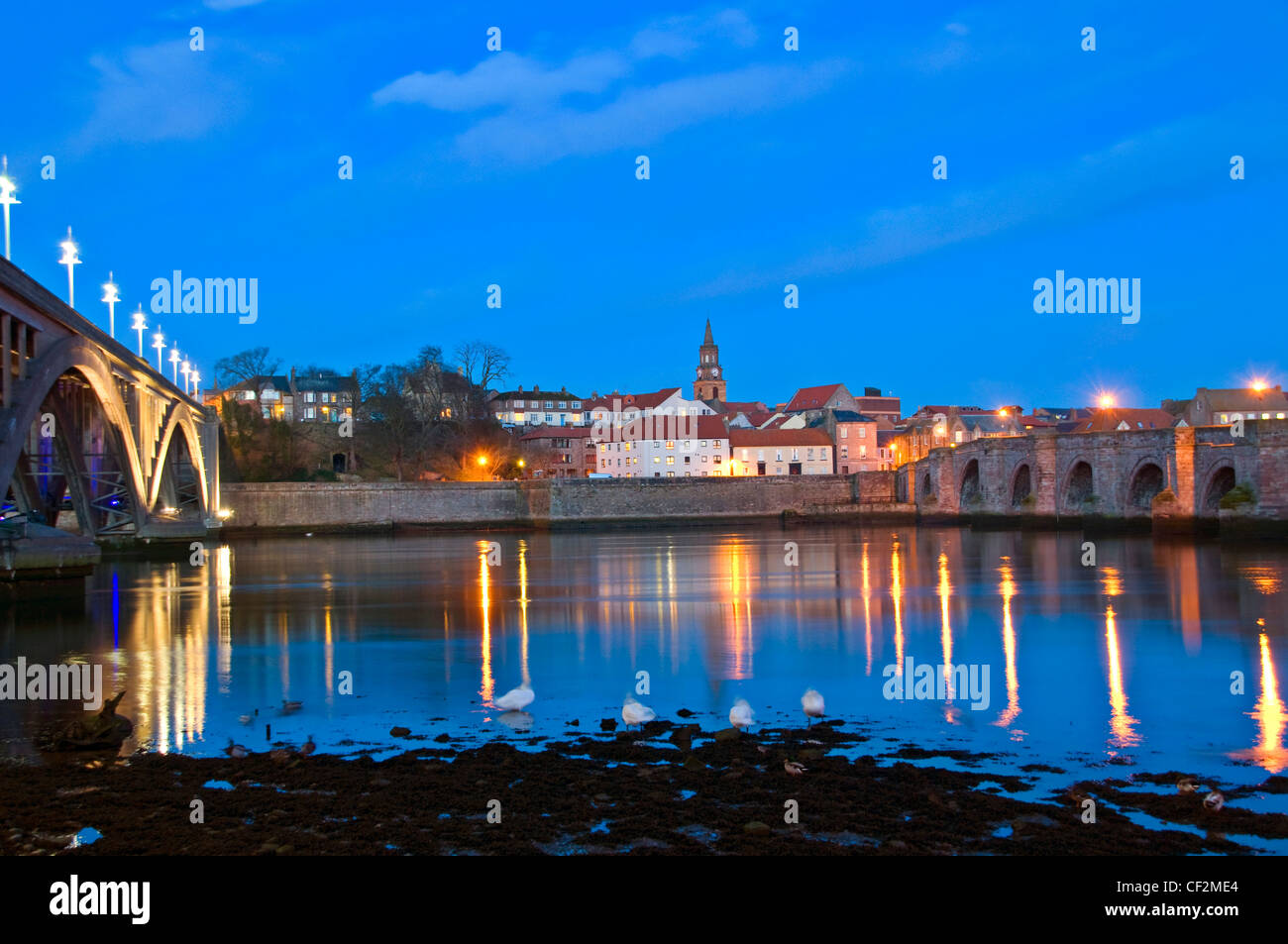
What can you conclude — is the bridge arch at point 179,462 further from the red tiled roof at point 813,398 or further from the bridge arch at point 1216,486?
the red tiled roof at point 813,398

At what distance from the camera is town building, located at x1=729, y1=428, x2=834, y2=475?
88.9 meters

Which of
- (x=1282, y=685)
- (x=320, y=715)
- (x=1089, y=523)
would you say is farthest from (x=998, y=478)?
(x=320, y=715)

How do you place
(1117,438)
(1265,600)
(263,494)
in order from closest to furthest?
1. (1265,600)
2. (1117,438)
3. (263,494)

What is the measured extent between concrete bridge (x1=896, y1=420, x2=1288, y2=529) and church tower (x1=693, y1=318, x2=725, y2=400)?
72386 mm

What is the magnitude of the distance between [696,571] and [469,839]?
2647cm

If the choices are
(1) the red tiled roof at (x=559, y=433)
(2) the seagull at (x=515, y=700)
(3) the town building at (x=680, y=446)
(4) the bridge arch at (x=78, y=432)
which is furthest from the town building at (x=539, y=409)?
(2) the seagull at (x=515, y=700)

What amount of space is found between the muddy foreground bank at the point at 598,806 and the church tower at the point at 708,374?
415ft

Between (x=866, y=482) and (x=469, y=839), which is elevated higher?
(x=866, y=482)

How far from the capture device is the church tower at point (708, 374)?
13600cm

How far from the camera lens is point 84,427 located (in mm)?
38969

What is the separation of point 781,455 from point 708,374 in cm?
5003

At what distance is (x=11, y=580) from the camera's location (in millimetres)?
22547

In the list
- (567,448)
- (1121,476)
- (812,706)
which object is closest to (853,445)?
(567,448)

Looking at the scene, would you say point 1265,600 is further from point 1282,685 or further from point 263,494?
point 263,494
